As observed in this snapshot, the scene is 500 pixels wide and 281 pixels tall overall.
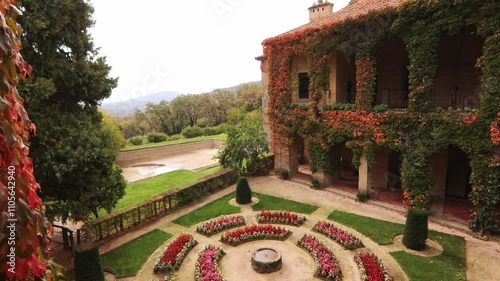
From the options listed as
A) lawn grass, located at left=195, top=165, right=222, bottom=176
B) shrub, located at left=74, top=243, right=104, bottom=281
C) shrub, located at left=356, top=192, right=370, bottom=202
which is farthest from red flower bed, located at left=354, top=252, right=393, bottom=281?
lawn grass, located at left=195, top=165, right=222, bottom=176

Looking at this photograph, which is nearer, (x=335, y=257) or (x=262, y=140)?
(x=335, y=257)

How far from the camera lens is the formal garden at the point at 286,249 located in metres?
11.2

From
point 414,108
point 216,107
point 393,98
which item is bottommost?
point 414,108

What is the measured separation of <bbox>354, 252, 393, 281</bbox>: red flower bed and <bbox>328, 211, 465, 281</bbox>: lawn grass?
3.28 feet

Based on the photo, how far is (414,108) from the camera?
15.5m

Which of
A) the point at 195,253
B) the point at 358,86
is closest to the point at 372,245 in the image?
the point at 195,253

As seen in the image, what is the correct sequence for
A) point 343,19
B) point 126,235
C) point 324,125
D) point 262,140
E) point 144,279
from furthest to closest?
point 262,140 → point 324,125 → point 343,19 → point 126,235 → point 144,279

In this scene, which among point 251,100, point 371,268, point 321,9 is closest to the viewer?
point 371,268

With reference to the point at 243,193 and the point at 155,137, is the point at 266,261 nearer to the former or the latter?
the point at 243,193

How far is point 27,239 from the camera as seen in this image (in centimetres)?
223

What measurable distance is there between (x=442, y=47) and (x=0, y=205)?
21452 mm

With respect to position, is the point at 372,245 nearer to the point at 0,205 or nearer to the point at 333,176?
the point at 333,176

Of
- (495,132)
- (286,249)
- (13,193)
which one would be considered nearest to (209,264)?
(286,249)

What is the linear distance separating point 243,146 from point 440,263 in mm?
14313
